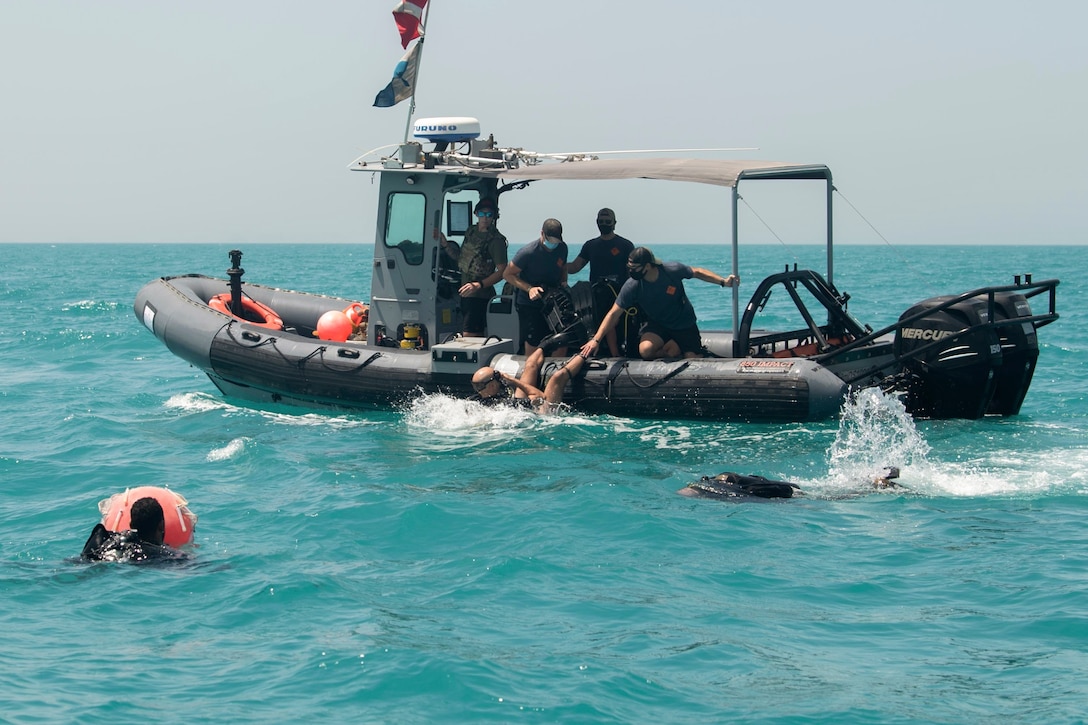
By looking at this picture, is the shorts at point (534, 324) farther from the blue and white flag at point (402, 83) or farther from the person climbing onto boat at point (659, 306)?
the blue and white flag at point (402, 83)

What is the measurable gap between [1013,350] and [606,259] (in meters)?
3.87

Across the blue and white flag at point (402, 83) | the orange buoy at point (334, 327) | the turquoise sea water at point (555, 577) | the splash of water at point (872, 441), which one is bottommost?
the turquoise sea water at point (555, 577)

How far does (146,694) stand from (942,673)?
11.9 ft

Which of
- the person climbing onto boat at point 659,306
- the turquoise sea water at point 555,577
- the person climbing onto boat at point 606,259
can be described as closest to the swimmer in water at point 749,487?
the turquoise sea water at point 555,577

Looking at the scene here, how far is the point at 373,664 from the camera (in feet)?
19.1

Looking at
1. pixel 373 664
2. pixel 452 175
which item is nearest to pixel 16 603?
pixel 373 664

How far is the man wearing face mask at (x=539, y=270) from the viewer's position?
38.8ft

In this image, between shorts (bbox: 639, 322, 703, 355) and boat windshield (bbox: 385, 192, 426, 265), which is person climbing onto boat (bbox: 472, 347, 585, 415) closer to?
shorts (bbox: 639, 322, 703, 355)

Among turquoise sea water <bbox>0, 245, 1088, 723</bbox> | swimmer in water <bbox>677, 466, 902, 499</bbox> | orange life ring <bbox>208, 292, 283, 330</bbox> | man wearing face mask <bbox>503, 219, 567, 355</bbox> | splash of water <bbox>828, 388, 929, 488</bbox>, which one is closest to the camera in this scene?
turquoise sea water <bbox>0, 245, 1088, 723</bbox>

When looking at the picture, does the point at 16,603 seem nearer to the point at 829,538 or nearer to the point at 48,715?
the point at 48,715

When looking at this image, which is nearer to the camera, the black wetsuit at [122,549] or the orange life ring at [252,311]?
the black wetsuit at [122,549]

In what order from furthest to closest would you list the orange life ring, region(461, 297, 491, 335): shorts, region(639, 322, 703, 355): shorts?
the orange life ring, region(461, 297, 491, 335): shorts, region(639, 322, 703, 355): shorts

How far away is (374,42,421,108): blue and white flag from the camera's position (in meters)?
13.1

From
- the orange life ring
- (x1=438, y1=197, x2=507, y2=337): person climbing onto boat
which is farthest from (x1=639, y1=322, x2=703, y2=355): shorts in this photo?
the orange life ring
